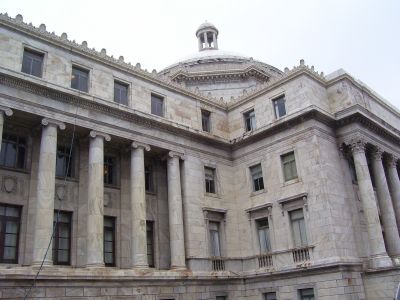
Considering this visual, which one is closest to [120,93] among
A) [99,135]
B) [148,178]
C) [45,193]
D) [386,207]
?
[99,135]

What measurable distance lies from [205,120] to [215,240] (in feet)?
29.9

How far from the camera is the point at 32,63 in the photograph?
974 inches

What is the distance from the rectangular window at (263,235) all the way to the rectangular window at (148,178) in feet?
25.3

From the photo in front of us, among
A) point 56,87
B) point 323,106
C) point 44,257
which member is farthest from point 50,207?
point 323,106

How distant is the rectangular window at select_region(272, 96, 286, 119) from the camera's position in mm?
30891

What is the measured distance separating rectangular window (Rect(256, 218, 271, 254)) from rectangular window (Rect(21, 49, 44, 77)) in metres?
17.0

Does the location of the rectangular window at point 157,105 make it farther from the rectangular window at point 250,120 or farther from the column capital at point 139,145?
the rectangular window at point 250,120

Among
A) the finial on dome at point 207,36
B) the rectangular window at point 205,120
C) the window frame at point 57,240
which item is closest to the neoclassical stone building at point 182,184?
the window frame at point 57,240

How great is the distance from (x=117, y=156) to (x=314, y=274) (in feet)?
46.1

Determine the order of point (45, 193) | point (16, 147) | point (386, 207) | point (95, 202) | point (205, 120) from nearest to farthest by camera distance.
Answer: point (45, 193)
point (95, 202)
point (16, 147)
point (386, 207)
point (205, 120)

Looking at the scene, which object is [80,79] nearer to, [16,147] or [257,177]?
[16,147]

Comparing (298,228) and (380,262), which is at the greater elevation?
(298,228)

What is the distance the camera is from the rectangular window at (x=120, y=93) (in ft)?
92.6

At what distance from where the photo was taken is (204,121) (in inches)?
1312
